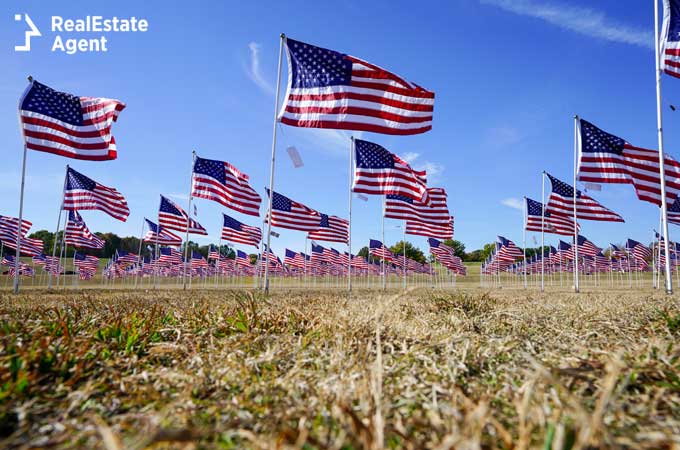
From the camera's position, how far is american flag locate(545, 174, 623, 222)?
971 inches

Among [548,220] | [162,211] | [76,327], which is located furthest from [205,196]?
[548,220]

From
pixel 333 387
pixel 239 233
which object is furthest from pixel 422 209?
pixel 333 387

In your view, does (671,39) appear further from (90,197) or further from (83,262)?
(83,262)

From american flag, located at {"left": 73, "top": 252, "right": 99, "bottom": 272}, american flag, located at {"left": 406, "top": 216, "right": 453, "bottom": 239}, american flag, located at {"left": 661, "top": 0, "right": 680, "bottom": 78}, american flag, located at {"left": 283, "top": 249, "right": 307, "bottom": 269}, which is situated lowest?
american flag, located at {"left": 73, "top": 252, "right": 99, "bottom": 272}

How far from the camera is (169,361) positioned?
9.26 ft

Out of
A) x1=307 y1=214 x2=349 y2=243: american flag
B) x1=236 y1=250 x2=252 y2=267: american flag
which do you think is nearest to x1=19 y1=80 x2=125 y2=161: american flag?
x1=307 y1=214 x2=349 y2=243: american flag

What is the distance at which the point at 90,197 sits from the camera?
78.4ft

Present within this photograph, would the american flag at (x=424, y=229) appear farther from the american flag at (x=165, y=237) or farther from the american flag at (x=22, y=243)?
the american flag at (x=22, y=243)

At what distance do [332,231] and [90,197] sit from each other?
56.5 feet

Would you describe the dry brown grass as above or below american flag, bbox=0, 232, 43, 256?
below

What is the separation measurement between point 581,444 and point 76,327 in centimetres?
383

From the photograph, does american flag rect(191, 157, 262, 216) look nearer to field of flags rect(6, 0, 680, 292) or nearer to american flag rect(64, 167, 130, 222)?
field of flags rect(6, 0, 680, 292)

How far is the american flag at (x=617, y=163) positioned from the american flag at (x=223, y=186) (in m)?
15.7

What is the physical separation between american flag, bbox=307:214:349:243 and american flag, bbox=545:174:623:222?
50.5 ft
